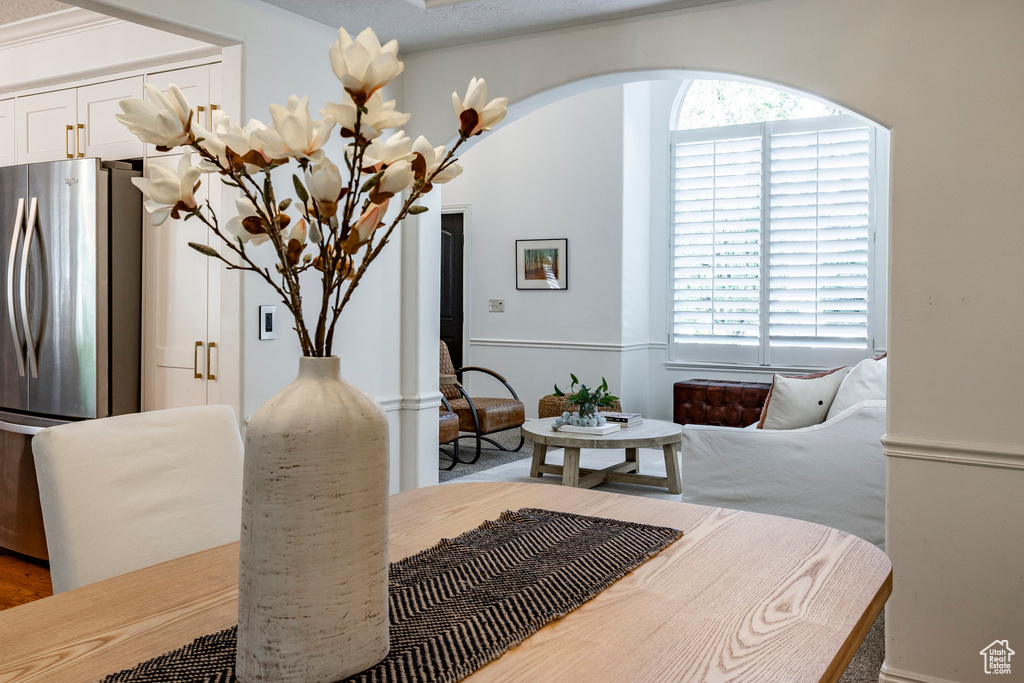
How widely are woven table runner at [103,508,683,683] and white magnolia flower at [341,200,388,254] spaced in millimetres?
472

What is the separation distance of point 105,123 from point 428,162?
3341 mm

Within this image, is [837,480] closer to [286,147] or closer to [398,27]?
[398,27]

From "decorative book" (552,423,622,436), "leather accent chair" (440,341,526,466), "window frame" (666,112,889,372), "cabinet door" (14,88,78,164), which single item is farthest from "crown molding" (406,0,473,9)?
"window frame" (666,112,889,372)

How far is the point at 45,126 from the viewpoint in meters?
3.83

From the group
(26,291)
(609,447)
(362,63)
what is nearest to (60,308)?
(26,291)

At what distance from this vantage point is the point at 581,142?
700cm

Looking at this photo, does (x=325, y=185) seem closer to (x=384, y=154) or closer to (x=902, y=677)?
(x=384, y=154)

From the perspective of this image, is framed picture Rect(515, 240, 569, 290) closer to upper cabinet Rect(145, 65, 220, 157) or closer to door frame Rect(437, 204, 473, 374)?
door frame Rect(437, 204, 473, 374)

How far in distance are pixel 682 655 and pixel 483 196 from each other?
681 cm

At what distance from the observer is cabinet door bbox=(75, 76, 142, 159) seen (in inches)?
140

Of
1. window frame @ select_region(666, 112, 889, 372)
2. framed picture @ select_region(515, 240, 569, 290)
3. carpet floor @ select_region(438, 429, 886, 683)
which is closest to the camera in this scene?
carpet floor @ select_region(438, 429, 886, 683)

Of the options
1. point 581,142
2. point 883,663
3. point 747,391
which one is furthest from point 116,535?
point 581,142

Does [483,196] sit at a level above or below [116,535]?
above

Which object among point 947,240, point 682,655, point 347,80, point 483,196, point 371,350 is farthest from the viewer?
point 483,196
